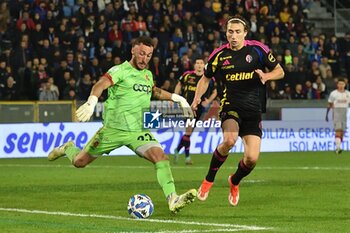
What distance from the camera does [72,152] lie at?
45.7 ft

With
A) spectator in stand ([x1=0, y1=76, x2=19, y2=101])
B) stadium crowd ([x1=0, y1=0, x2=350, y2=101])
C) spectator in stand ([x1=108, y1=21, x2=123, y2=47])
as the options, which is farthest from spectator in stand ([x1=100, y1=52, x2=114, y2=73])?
spectator in stand ([x1=0, y1=76, x2=19, y2=101])

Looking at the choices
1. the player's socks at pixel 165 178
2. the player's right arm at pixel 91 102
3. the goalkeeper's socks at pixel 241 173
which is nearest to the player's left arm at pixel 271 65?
the goalkeeper's socks at pixel 241 173

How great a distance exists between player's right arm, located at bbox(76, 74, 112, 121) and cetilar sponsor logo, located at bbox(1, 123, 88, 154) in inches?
572

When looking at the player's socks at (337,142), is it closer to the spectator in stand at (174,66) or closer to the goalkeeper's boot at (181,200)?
the spectator in stand at (174,66)

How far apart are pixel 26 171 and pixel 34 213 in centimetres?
882

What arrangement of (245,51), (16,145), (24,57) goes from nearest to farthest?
1. (245,51)
2. (16,145)
3. (24,57)

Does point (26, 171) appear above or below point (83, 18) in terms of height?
below

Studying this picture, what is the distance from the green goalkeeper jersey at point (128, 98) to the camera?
12.7 meters

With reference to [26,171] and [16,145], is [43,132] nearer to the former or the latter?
[16,145]

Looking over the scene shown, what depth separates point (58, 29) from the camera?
1202 inches

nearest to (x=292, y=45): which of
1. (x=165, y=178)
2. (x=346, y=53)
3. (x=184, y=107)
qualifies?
(x=346, y=53)

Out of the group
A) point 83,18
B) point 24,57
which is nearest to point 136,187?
point 24,57

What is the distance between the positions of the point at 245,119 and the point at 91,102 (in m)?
2.81

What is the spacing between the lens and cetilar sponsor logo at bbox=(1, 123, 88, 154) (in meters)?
26.6
